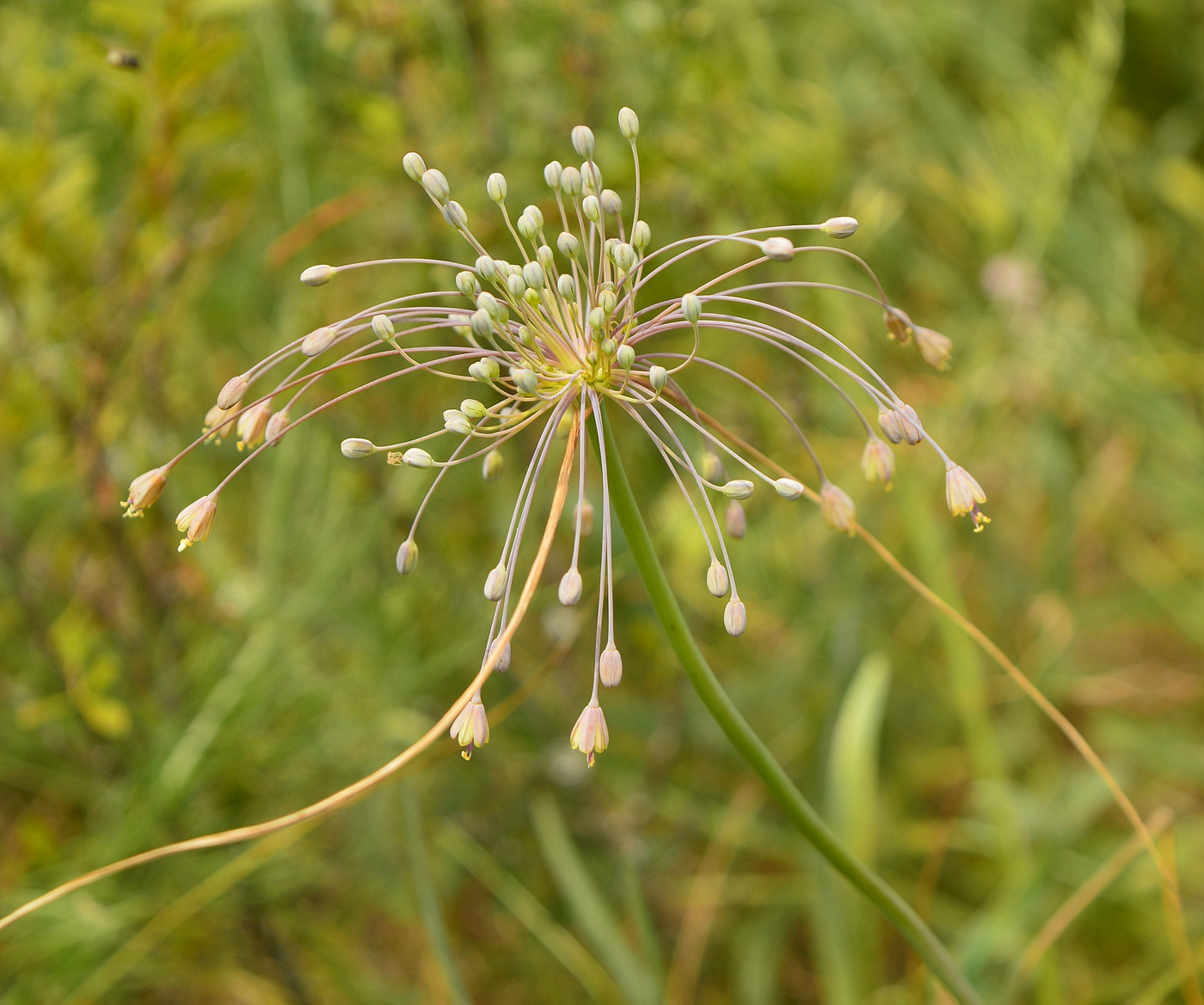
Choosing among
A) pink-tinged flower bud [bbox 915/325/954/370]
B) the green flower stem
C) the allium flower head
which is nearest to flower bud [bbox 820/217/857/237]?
the allium flower head

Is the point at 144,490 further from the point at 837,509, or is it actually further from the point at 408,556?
the point at 837,509

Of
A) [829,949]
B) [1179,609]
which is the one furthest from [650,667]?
[1179,609]

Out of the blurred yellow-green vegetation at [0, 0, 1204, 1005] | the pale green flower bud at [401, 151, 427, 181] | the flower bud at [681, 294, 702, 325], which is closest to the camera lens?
the flower bud at [681, 294, 702, 325]

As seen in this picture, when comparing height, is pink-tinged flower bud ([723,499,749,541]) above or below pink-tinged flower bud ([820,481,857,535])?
below

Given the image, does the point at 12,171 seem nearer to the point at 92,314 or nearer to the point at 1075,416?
the point at 92,314

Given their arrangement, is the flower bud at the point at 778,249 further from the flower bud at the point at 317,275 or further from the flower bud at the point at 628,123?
the flower bud at the point at 317,275

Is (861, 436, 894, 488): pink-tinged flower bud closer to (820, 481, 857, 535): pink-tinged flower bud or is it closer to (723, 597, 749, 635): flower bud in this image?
(820, 481, 857, 535): pink-tinged flower bud
